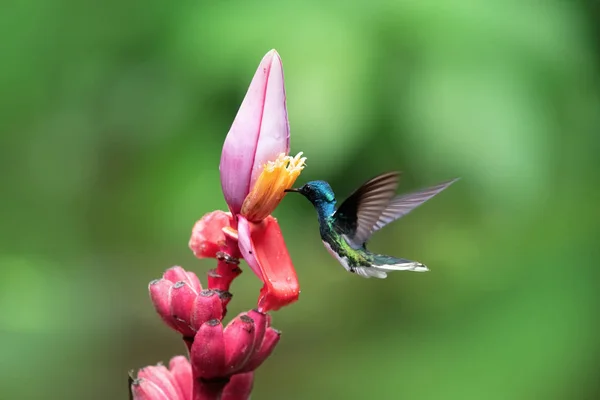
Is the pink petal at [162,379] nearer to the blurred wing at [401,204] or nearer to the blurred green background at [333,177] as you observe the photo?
the blurred wing at [401,204]

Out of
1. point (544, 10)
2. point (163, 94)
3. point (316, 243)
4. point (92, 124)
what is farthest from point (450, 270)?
point (92, 124)

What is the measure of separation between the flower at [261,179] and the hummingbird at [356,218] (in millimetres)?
46

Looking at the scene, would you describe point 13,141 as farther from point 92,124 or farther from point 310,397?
point 310,397

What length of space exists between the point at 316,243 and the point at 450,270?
0.31 m

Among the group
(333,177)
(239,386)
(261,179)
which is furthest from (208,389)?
(333,177)

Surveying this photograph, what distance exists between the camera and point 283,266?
20.3 inches

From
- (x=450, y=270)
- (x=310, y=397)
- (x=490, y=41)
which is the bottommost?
(x=310, y=397)

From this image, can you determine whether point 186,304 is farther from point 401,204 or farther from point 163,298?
point 401,204

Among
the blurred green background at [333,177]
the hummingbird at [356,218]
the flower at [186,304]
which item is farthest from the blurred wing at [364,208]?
the blurred green background at [333,177]

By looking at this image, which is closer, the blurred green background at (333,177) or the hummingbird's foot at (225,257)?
the hummingbird's foot at (225,257)

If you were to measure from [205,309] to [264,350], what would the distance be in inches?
2.0

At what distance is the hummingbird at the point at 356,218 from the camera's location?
0.56 meters

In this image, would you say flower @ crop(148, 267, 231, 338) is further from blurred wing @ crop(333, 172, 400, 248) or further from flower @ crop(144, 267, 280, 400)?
blurred wing @ crop(333, 172, 400, 248)

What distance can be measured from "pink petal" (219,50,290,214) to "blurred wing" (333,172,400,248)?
0.08 metres
